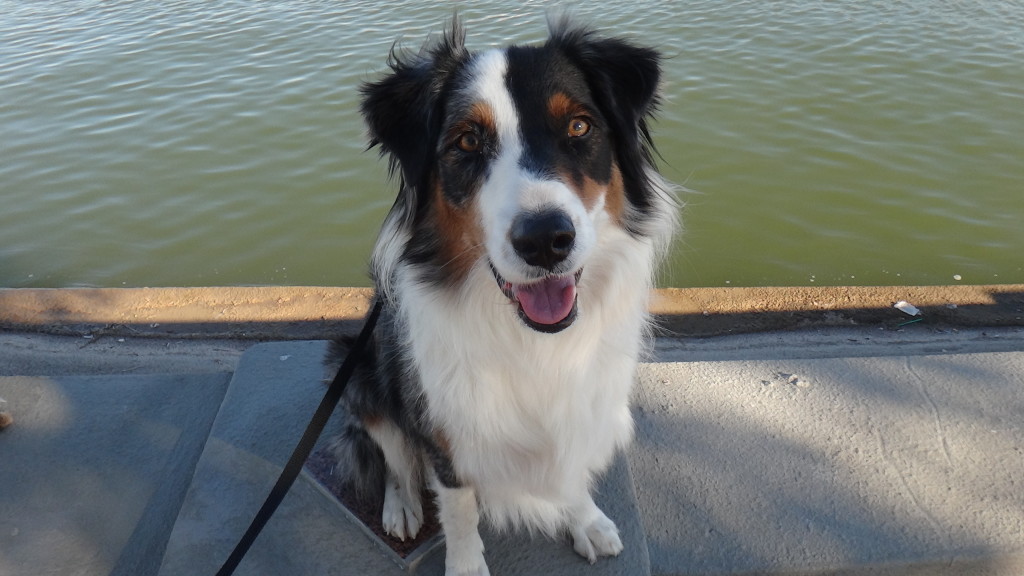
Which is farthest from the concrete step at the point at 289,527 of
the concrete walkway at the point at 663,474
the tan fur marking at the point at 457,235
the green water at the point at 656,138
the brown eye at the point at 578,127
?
the green water at the point at 656,138

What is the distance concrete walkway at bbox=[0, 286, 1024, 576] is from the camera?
288 cm

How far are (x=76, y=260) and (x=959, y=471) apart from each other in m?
6.96

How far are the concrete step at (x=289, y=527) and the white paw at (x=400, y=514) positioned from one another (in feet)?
0.29

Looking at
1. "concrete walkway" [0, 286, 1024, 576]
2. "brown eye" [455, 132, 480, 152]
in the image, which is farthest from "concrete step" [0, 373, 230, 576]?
"brown eye" [455, 132, 480, 152]

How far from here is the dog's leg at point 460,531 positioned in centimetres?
268

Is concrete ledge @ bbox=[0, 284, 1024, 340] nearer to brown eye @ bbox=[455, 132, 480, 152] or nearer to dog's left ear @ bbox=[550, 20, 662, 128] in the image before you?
dog's left ear @ bbox=[550, 20, 662, 128]

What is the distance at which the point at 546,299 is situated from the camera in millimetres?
2289

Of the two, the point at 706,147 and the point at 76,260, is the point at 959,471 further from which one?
the point at 76,260

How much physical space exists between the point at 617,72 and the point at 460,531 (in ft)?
5.85

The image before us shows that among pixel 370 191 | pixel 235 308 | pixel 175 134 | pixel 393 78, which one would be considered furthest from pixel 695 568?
pixel 175 134

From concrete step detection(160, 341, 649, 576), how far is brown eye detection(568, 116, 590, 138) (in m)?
1.57

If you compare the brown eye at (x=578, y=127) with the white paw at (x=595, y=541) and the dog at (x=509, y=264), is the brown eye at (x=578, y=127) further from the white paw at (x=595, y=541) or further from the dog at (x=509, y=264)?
the white paw at (x=595, y=541)

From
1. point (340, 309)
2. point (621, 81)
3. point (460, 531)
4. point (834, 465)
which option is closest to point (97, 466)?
point (460, 531)

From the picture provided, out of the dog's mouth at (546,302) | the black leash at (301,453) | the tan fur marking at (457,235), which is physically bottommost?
the black leash at (301,453)
